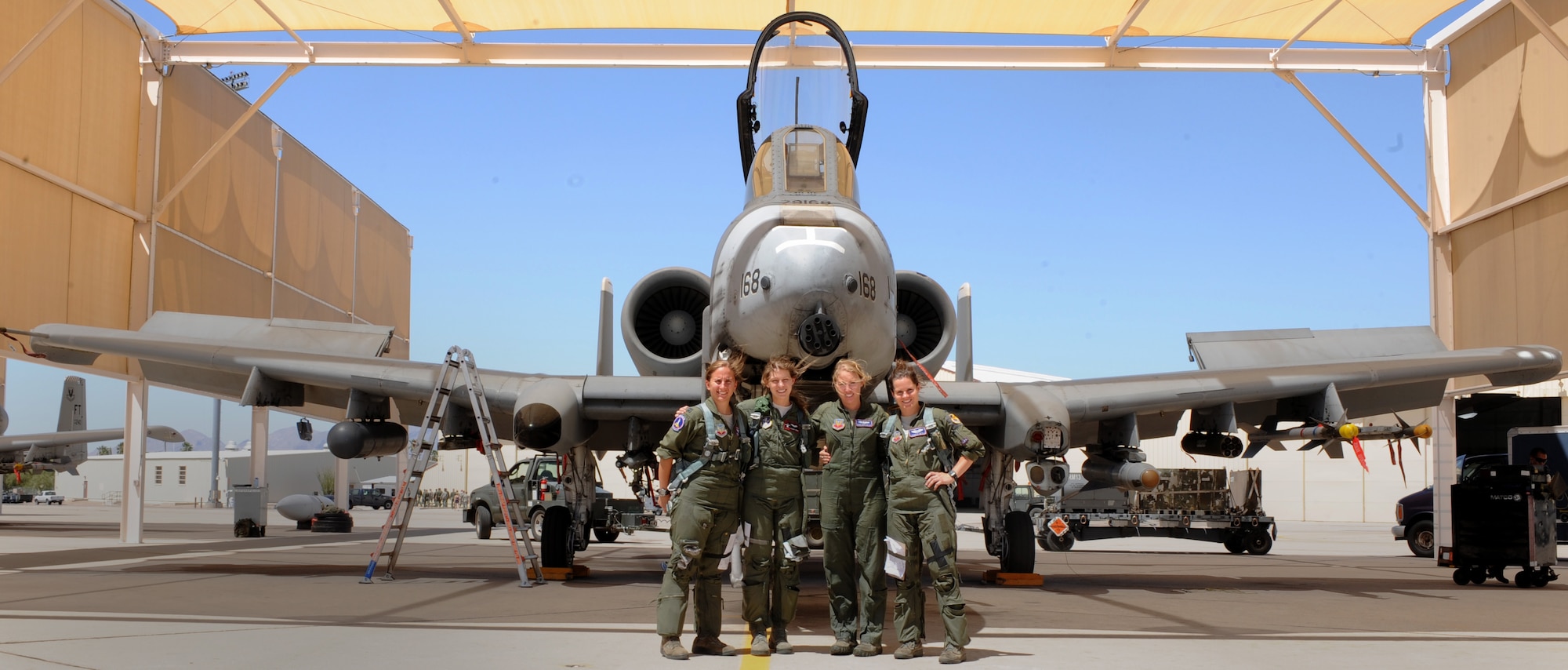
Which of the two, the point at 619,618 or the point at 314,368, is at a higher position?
the point at 314,368

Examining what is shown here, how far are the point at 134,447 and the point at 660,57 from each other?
10.6 m

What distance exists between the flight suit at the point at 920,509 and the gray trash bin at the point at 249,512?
18.8 m

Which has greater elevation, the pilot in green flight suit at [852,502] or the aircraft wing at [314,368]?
the aircraft wing at [314,368]

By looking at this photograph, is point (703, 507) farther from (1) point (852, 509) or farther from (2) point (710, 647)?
(1) point (852, 509)

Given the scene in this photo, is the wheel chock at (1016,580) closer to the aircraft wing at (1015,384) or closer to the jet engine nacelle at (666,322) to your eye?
the aircraft wing at (1015,384)

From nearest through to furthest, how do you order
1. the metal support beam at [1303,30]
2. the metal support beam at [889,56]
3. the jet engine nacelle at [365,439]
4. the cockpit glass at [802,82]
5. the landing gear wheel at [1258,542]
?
the cockpit glass at [802,82], the jet engine nacelle at [365,439], the metal support beam at [1303,30], the metal support beam at [889,56], the landing gear wheel at [1258,542]

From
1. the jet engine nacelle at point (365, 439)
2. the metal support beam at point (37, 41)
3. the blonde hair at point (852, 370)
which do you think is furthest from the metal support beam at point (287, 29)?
the blonde hair at point (852, 370)

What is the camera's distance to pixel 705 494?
19.0 ft

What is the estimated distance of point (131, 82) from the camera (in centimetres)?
1795

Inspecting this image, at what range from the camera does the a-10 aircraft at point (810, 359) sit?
800 centimetres

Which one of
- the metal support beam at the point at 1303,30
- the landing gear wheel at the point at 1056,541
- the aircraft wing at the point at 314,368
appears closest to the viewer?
the aircraft wing at the point at 314,368

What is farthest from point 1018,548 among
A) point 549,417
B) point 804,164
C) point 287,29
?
point 287,29

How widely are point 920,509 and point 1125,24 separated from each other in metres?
12.9

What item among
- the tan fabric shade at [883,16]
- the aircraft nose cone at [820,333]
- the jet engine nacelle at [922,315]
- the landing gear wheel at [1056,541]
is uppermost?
the tan fabric shade at [883,16]
